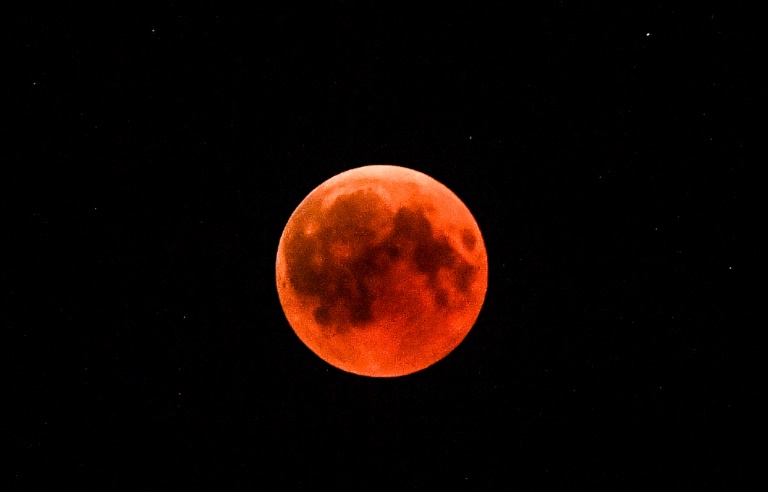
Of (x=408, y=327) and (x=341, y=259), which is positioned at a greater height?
(x=341, y=259)

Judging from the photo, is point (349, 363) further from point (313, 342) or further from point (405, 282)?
point (405, 282)

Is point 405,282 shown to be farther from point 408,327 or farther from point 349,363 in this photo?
point 349,363

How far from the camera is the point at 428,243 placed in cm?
534

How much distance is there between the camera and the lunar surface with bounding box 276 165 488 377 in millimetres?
5234

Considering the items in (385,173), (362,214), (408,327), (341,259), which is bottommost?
(408,327)

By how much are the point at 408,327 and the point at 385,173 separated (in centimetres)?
152

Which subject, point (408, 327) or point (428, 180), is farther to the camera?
point (428, 180)

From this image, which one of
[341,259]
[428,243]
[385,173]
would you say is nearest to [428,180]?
[385,173]

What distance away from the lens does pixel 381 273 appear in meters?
5.20

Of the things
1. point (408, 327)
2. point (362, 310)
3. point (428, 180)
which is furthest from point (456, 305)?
point (428, 180)

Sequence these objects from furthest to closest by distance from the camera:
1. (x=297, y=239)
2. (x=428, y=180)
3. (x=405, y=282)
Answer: (x=428, y=180) < (x=297, y=239) < (x=405, y=282)

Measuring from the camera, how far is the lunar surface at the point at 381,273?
523cm

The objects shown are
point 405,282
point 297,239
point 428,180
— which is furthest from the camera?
point 428,180

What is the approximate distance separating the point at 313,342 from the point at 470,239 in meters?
1.74
